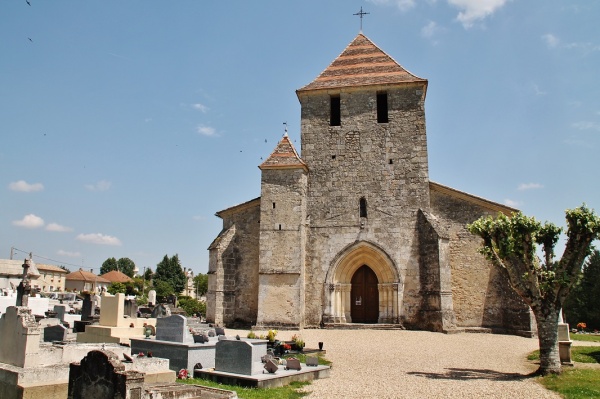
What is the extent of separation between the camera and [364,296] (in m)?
19.8

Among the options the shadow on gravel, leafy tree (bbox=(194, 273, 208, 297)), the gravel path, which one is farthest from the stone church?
leafy tree (bbox=(194, 273, 208, 297))

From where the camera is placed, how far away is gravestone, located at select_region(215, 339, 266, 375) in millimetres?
8789

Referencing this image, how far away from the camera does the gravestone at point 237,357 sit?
879 cm

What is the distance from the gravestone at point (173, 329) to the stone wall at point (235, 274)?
29.8 feet

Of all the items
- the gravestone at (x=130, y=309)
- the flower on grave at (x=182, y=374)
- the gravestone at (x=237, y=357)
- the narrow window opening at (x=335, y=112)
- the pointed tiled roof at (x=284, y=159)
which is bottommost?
the flower on grave at (x=182, y=374)

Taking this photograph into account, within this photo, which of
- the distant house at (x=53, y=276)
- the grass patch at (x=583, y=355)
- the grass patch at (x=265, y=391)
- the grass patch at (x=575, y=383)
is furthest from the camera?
the distant house at (x=53, y=276)

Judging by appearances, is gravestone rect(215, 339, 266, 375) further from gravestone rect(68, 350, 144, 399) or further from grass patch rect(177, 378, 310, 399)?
gravestone rect(68, 350, 144, 399)

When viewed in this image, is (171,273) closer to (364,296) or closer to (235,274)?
(235,274)

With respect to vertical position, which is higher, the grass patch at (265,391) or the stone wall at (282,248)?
the stone wall at (282,248)

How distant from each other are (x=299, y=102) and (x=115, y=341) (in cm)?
1321

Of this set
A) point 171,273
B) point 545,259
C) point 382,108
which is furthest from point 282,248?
point 171,273

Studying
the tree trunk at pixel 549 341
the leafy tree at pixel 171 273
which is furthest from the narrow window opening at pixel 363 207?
the leafy tree at pixel 171 273

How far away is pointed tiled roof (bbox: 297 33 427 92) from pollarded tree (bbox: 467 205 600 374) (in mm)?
11181

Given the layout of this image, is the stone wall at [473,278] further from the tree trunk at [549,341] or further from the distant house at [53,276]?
the distant house at [53,276]
